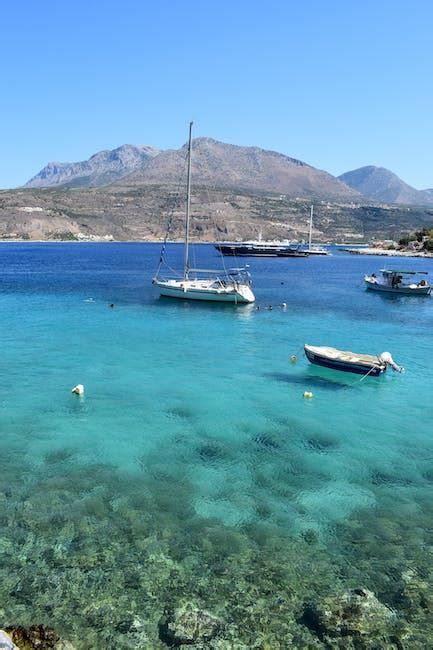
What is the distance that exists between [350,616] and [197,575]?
3.73 metres

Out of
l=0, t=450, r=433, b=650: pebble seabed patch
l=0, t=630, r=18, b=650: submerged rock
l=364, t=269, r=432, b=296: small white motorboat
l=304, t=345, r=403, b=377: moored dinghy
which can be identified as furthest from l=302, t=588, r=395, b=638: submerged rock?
l=364, t=269, r=432, b=296: small white motorboat

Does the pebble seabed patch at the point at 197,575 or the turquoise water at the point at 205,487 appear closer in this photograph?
the pebble seabed patch at the point at 197,575

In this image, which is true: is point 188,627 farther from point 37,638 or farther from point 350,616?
point 350,616

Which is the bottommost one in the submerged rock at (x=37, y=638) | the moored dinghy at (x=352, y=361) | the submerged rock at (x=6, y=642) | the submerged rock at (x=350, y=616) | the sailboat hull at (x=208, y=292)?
the submerged rock at (x=350, y=616)

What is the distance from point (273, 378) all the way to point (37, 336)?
2046cm

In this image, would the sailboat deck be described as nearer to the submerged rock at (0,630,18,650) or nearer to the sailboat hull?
the submerged rock at (0,630,18,650)

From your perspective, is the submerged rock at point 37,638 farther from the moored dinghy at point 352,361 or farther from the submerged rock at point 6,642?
the moored dinghy at point 352,361

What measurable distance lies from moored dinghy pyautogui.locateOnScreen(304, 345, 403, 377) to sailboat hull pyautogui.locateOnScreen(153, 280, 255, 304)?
88.7 feet

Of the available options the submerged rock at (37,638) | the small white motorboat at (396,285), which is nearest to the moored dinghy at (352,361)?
the submerged rock at (37,638)

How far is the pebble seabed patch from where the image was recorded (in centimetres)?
1147

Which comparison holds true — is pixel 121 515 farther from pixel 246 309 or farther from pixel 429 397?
pixel 246 309

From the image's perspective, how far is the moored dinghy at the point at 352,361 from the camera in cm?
3033

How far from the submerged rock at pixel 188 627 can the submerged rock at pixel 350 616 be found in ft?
6.78

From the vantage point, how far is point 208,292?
5906 centimetres
